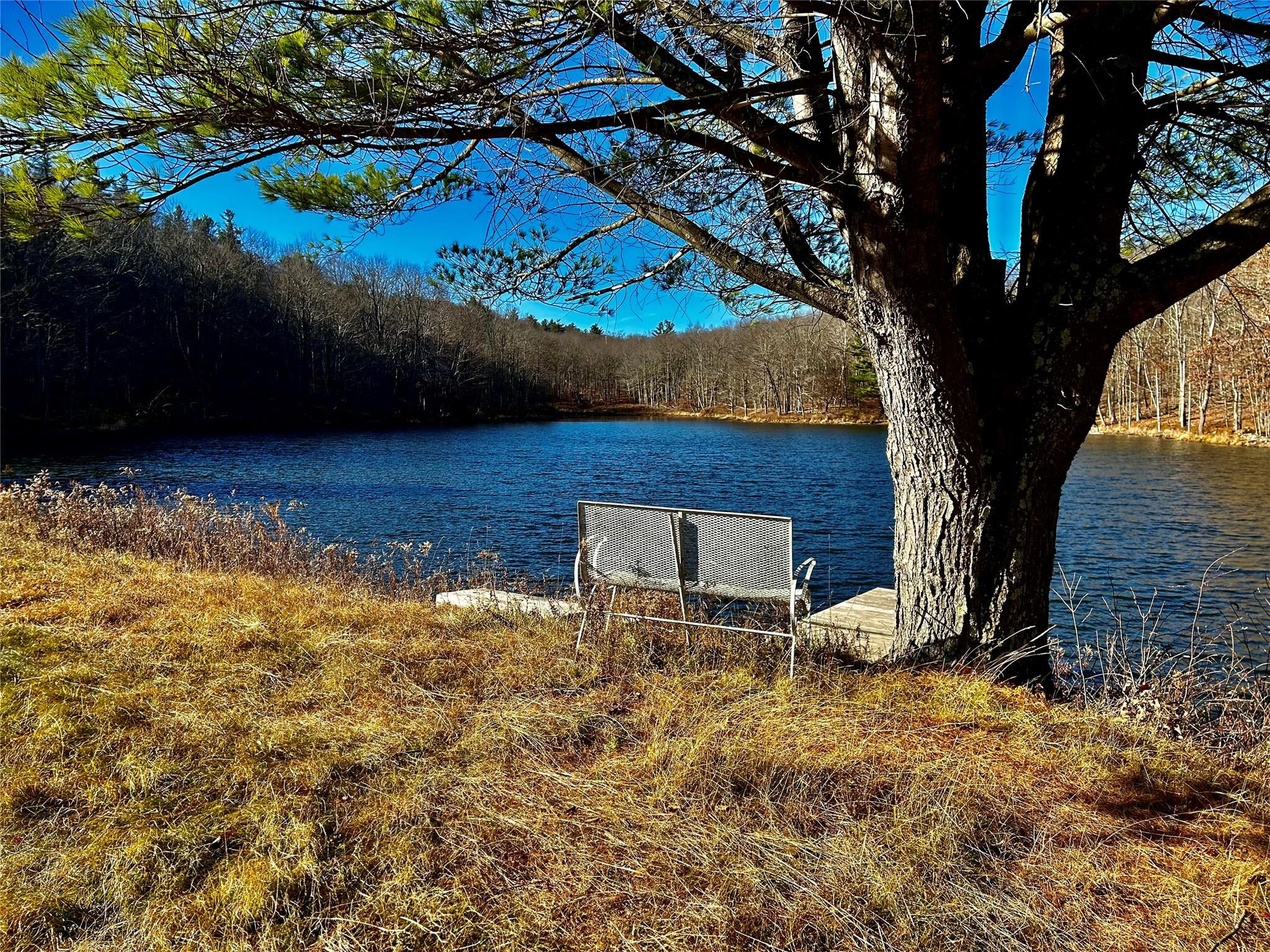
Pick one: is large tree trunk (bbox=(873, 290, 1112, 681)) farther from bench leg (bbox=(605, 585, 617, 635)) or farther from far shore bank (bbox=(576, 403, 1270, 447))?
far shore bank (bbox=(576, 403, 1270, 447))

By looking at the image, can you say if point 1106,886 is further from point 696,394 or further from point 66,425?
point 696,394

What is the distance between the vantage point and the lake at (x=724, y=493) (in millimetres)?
10242

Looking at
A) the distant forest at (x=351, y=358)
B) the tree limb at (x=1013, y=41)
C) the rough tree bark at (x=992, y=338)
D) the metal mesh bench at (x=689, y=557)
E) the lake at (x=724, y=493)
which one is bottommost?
the lake at (x=724, y=493)

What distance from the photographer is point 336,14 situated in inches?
101

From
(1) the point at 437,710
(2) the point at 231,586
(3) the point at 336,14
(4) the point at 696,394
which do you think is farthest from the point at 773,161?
(4) the point at 696,394

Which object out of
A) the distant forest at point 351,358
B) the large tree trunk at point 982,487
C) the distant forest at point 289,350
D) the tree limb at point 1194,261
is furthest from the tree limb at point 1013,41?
the distant forest at point 289,350

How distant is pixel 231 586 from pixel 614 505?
2933mm

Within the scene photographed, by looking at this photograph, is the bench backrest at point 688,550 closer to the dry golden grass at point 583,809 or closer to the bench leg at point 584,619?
the bench leg at point 584,619

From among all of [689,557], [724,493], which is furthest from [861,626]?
[724,493]

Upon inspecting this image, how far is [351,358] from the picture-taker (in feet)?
167

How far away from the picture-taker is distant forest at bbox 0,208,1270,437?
29891mm

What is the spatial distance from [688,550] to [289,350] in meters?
51.5

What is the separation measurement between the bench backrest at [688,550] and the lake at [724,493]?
2.83 m

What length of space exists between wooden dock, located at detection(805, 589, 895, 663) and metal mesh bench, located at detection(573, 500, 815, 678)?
36 cm
